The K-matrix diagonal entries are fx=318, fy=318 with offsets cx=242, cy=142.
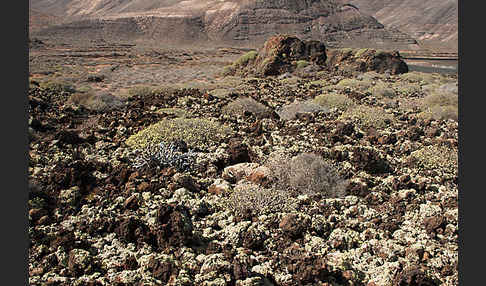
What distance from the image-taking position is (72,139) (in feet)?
23.2

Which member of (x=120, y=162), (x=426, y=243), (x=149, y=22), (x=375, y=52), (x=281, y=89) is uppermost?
(x=149, y=22)

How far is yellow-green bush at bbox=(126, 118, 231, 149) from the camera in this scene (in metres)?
6.84

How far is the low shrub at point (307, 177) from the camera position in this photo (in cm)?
510

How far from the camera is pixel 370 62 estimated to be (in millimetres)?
24547

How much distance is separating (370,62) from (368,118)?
687 inches

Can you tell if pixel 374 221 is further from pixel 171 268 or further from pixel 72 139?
pixel 72 139

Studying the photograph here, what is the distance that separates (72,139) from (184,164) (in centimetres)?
307

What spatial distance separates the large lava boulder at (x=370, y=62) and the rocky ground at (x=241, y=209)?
1732 centimetres

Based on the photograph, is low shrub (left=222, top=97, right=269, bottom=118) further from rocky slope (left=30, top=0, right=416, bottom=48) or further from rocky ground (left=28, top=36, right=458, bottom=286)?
rocky slope (left=30, top=0, right=416, bottom=48)

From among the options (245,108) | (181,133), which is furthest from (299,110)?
(181,133)

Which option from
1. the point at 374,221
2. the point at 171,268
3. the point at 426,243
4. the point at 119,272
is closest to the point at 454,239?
the point at 426,243

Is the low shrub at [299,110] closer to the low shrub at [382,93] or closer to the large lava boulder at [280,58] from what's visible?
the low shrub at [382,93]

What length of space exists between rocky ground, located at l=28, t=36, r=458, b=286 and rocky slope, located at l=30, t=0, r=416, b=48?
95532mm

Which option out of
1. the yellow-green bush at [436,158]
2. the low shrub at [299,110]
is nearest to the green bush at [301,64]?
the low shrub at [299,110]
